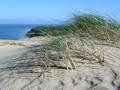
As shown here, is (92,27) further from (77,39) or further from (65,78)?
(65,78)

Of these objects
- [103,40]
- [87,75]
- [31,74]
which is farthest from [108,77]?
[103,40]

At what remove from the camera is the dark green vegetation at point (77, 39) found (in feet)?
9.95

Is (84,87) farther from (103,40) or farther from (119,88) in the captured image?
(103,40)

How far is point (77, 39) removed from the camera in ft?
12.2

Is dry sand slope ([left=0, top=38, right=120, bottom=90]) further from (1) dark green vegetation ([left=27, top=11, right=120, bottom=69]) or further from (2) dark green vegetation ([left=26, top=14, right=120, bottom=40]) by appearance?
(2) dark green vegetation ([left=26, top=14, right=120, bottom=40])

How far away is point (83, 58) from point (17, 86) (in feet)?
4.34

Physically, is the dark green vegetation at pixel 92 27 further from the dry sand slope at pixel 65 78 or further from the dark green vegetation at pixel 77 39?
the dry sand slope at pixel 65 78

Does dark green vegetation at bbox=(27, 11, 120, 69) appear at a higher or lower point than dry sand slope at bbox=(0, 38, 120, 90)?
higher

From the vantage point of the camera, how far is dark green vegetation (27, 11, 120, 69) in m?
3.03

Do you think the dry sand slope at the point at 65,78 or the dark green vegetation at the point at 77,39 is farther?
the dark green vegetation at the point at 77,39

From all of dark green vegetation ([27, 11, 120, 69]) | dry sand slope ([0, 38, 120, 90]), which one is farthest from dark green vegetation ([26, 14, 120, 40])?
dry sand slope ([0, 38, 120, 90])

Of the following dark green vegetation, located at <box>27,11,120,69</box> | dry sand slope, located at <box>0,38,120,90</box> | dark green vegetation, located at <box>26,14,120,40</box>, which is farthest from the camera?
dark green vegetation, located at <box>26,14,120,40</box>

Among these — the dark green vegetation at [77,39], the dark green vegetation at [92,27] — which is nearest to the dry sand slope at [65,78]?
the dark green vegetation at [77,39]

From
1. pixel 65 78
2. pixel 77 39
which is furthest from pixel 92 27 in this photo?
pixel 65 78
